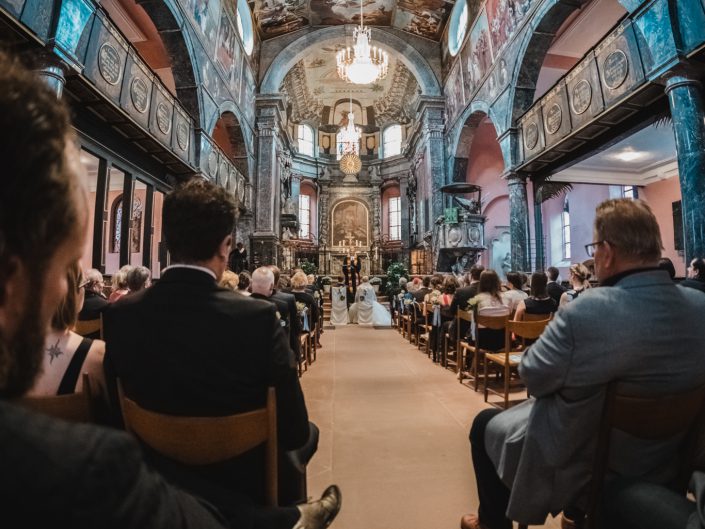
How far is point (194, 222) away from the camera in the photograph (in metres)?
1.48

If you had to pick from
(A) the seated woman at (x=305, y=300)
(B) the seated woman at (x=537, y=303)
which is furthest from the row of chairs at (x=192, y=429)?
(A) the seated woman at (x=305, y=300)

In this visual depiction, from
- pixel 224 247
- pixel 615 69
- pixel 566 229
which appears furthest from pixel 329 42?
pixel 224 247

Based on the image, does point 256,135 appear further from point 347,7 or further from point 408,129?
point 408,129

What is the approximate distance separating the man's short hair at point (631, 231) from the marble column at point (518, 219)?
26.5 ft

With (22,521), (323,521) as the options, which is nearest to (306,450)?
(323,521)

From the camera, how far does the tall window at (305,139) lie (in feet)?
75.0

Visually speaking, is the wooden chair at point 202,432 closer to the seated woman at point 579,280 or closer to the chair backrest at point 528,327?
the chair backrest at point 528,327

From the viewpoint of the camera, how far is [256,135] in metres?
15.7

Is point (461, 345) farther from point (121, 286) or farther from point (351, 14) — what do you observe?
point (351, 14)

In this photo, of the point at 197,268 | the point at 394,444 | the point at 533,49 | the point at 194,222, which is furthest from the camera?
the point at 533,49

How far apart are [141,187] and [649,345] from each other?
12220mm

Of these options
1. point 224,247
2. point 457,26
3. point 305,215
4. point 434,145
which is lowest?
point 224,247

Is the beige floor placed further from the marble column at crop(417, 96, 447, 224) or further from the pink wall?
the marble column at crop(417, 96, 447, 224)

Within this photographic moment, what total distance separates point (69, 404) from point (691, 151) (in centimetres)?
642
